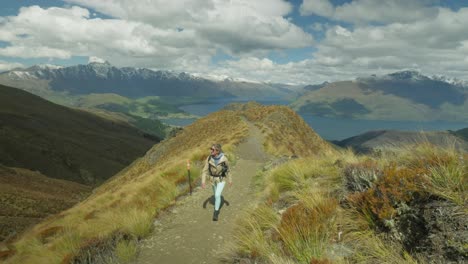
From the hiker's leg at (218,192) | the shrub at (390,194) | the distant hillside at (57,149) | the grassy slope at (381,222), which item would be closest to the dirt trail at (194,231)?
the hiker's leg at (218,192)

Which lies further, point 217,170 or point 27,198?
point 27,198

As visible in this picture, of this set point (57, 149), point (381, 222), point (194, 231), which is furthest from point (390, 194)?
point (57, 149)

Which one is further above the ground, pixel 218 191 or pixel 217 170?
pixel 217 170

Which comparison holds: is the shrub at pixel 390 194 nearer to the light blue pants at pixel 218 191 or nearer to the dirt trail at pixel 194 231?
the dirt trail at pixel 194 231

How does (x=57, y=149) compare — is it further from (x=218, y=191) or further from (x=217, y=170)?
(x=218, y=191)

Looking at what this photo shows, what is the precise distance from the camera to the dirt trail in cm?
879

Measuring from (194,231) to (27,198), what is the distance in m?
A: 70.3

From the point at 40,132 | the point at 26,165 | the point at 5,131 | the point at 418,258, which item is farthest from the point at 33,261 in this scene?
the point at 40,132

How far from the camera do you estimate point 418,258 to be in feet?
16.3

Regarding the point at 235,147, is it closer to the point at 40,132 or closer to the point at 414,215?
the point at 414,215

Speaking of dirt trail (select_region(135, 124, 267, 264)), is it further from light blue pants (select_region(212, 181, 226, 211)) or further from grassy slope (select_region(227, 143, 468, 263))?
grassy slope (select_region(227, 143, 468, 263))

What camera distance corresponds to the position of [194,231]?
10.6m

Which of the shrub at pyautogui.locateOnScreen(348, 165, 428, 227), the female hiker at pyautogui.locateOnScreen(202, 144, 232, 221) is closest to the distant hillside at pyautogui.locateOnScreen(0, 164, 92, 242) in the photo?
the female hiker at pyautogui.locateOnScreen(202, 144, 232, 221)

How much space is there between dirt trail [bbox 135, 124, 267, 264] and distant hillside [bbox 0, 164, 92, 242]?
4160 centimetres
